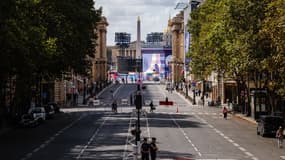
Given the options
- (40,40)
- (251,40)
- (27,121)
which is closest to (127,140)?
(40,40)

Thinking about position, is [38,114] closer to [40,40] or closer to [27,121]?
[27,121]

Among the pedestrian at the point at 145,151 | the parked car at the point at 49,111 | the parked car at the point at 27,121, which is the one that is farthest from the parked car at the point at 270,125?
the parked car at the point at 49,111

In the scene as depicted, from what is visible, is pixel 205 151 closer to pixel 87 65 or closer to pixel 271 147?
pixel 271 147

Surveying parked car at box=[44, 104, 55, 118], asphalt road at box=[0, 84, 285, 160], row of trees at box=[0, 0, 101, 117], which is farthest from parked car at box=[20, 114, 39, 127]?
parked car at box=[44, 104, 55, 118]

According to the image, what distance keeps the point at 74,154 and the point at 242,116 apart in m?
41.4

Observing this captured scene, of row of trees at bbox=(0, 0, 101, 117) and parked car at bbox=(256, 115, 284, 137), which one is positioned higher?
row of trees at bbox=(0, 0, 101, 117)

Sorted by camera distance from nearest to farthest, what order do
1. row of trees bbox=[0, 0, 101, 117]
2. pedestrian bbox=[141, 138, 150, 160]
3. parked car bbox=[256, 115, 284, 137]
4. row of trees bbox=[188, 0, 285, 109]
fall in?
pedestrian bbox=[141, 138, 150, 160] → row of trees bbox=[188, 0, 285, 109] → row of trees bbox=[0, 0, 101, 117] → parked car bbox=[256, 115, 284, 137]

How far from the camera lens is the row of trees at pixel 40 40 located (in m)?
46.5

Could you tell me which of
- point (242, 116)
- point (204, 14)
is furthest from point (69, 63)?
point (204, 14)

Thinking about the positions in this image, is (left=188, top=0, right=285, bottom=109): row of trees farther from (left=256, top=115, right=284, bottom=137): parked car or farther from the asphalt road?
the asphalt road

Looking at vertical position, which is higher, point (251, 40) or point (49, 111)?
point (251, 40)

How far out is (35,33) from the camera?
5328 cm

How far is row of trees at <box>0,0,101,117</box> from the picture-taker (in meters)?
46.5

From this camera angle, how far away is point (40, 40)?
180 feet
